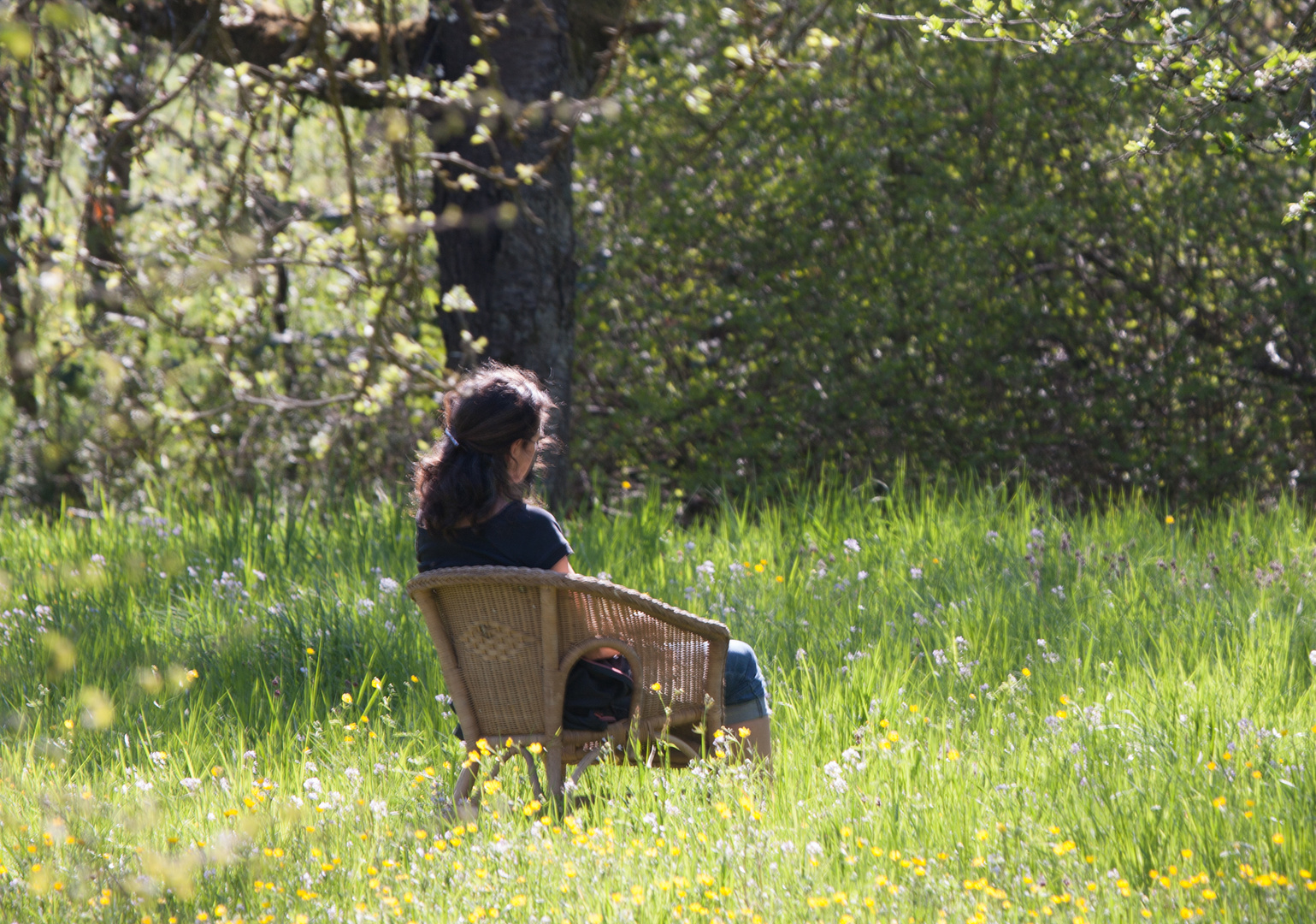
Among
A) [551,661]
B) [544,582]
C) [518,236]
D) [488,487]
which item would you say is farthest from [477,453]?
[518,236]

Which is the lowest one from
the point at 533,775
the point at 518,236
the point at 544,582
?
the point at 533,775

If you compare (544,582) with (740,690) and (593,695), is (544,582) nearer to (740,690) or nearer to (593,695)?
(593,695)

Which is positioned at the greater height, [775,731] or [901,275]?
[901,275]

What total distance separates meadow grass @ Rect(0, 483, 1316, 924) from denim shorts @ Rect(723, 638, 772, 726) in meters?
0.19

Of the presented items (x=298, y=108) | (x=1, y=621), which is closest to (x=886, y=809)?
(x=1, y=621)

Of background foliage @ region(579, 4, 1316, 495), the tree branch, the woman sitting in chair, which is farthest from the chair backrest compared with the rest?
background foliage @ region(579, 4, 1316, 495)

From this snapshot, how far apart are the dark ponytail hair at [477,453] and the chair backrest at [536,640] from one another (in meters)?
0.23

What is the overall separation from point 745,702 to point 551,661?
23.7 inches

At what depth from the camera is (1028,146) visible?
27.2 feet

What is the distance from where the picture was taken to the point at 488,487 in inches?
132

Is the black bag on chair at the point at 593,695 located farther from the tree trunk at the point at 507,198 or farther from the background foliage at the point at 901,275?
the background foliage at the point at 901,275

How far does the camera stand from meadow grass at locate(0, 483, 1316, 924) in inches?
112

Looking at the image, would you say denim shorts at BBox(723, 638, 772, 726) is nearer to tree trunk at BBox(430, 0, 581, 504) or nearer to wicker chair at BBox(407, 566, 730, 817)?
wicker chair at BBox(407, 566, 730, 817)

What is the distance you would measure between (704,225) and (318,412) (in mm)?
3264
